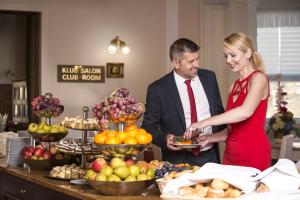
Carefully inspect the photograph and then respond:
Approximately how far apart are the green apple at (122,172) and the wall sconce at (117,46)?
6.51 meters

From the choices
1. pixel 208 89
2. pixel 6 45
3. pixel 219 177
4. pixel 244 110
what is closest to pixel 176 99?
pixel 208 89

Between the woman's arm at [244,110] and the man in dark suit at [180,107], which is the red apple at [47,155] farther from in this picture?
the woman's arm at [244,110]

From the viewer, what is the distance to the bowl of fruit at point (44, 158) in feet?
14.8

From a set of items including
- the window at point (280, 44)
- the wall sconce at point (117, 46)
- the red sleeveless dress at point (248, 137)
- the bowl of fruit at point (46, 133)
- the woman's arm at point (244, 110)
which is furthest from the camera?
the window at point (280, 44)

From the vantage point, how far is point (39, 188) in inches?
161

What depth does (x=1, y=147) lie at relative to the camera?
584cm

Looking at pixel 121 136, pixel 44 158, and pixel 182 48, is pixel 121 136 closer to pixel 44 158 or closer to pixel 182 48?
pixel 182 48

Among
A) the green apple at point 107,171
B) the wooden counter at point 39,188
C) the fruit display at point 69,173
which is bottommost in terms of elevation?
the wooden counter at point 39,188

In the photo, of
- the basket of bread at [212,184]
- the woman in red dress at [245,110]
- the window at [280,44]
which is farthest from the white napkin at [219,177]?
the window at [280,44]

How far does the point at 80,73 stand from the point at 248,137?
5.86 metres

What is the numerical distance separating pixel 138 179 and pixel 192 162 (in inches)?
53.6

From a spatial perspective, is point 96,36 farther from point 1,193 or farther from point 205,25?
point 1,193

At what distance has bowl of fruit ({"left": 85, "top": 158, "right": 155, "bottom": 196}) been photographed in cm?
313

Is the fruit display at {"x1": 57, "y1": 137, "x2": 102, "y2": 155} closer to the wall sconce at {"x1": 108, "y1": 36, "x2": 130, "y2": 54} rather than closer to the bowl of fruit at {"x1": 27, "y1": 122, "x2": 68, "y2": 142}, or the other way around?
the bowl of fruit at {"x1": 27, "y1": 122, "x2": 68, "y2": 142}
